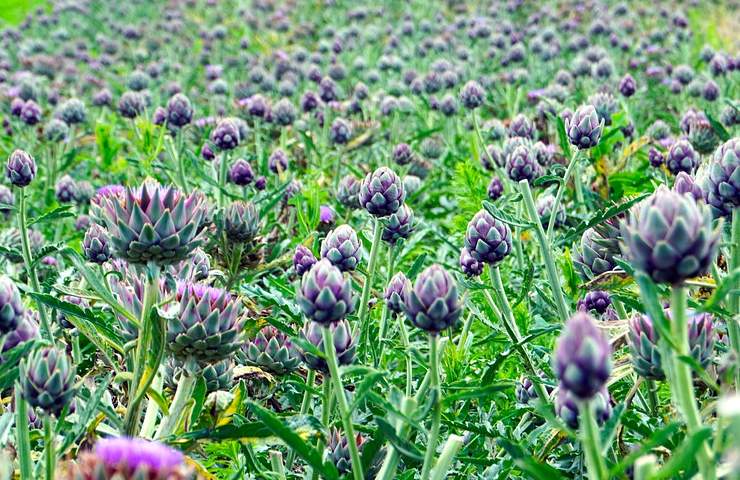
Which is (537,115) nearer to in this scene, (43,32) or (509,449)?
(509,449)

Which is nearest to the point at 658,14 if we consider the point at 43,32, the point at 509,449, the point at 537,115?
the point at 537,115

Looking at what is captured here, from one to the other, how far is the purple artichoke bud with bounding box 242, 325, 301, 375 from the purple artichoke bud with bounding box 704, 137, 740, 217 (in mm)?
1068

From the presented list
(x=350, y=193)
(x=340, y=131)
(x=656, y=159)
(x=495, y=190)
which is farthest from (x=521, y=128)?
(x=340, y=131)

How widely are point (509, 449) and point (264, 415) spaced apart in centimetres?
44

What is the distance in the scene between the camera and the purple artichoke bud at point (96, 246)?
2.57 meters

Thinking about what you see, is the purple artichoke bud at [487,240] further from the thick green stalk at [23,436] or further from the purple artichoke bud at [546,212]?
the thick green stalk at [23,436]

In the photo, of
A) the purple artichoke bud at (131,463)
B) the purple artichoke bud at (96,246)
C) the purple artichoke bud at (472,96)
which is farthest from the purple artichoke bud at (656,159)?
the purple artichoke bud at (131,463)

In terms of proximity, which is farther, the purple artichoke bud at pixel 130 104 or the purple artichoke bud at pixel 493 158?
the purple artichoke bud at pixel 130 104

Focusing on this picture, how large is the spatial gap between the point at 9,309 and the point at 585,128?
1582 mm

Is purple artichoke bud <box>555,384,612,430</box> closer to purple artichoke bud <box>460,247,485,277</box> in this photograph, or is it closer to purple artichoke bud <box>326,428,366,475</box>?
purple artichoke bud <box>326,428,366,475</box>

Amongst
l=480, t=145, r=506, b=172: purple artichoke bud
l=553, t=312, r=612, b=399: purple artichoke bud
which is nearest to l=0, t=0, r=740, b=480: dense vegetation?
l=553, t=312, r=612, b=399: purple artichoke bud

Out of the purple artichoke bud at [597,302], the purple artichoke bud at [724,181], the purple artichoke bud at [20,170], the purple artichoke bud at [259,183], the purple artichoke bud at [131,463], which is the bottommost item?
the purple artichoke bud at [259,183]

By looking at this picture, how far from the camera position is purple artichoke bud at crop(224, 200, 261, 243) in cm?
269

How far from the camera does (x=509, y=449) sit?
4.72ft
